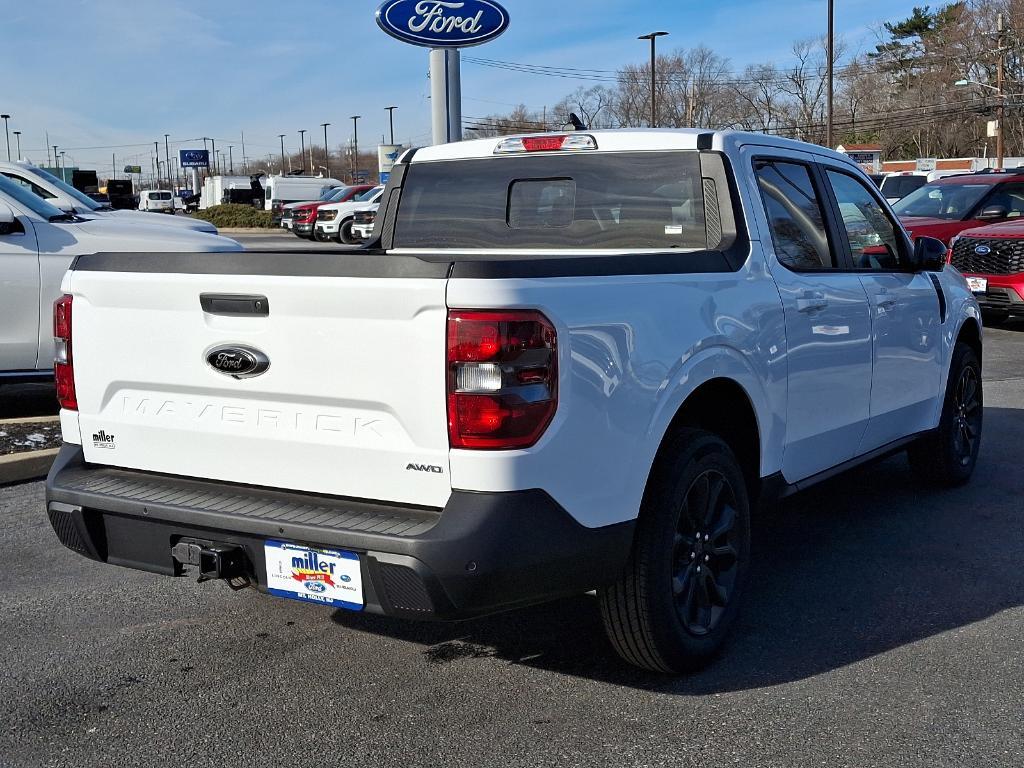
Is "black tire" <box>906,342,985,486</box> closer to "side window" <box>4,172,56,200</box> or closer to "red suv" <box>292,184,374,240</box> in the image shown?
"side window" <box>4,172,56,200</box>

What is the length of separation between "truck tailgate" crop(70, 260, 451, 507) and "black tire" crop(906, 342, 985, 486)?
372cm

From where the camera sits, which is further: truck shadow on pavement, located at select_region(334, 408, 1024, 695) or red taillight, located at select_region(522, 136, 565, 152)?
red taillight, located at select_region(522, 136, 565, 152)

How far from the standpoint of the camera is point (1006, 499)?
6.15 m

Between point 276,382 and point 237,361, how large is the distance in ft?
0.54

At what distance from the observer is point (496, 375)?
3.02m

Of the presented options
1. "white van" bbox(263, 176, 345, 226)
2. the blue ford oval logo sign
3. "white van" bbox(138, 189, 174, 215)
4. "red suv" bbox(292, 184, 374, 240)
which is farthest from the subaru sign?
the blue ford oval logo sign

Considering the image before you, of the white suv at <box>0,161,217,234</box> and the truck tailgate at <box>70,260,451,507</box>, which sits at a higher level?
the white suv at <box>0,161,217,234</box>

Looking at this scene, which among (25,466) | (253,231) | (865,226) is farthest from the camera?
(253,231)

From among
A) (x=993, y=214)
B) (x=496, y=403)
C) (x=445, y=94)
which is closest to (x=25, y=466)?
(x=496, y=403)

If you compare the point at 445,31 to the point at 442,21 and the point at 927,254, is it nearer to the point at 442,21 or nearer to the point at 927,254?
the point at 442,21

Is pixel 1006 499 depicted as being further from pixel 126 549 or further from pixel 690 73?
pixel 690 73

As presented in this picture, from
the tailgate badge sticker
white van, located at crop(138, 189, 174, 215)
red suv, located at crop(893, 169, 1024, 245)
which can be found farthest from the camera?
white van, located at crop(138, 189, 174, 215)

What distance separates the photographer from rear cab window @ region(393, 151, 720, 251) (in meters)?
4.49

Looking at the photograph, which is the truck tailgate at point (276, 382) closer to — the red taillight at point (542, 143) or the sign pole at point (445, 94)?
the red taillight at point (542, 143)
